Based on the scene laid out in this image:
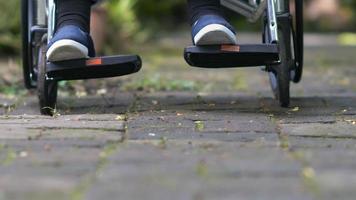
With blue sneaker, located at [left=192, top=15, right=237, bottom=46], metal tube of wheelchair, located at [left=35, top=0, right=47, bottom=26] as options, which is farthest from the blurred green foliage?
blue sneaker, located at [left=192, top=15, right=237, bottom=46]

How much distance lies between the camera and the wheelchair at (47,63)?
9.71 feet

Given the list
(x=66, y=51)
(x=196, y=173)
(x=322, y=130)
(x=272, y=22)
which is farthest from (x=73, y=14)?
(x=196, y=173)

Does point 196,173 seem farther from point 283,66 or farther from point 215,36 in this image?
point 283,66

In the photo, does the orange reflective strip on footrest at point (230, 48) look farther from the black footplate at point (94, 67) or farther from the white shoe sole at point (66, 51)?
the white shoe sole at point (66, 51)

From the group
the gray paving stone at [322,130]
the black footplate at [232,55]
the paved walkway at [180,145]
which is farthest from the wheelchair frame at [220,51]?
the gray paving stone at [322,130]

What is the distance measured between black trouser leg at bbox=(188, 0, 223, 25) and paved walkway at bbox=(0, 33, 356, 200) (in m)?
0.42

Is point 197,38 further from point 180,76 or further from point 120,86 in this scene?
point 180,76

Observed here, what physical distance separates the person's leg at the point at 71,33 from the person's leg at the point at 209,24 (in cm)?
46

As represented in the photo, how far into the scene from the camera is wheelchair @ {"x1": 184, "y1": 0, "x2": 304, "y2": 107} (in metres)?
2.96

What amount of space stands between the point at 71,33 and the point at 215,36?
0.60 m

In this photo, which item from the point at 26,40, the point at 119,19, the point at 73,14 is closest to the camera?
the point at 73,14

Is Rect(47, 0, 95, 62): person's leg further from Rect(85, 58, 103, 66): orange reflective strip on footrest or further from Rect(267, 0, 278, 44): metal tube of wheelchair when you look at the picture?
Rect(267, 0, 278, 44): metal tube of wheelchair

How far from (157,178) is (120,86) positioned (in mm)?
2284

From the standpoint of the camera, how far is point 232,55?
2.97 meters
